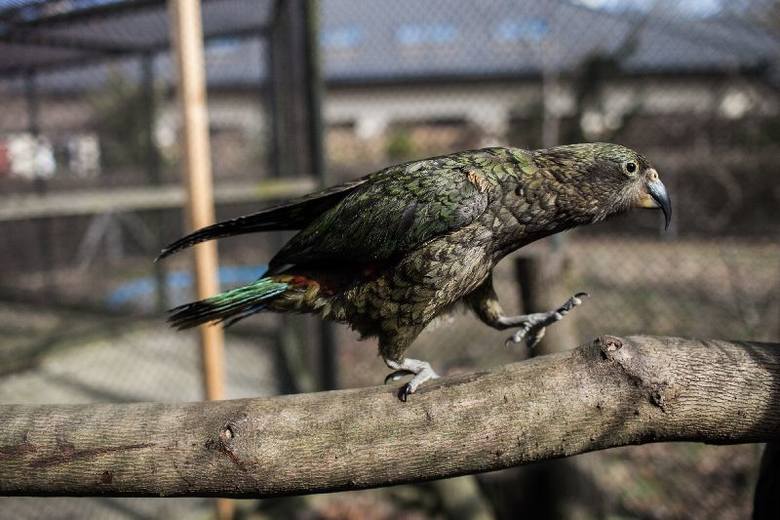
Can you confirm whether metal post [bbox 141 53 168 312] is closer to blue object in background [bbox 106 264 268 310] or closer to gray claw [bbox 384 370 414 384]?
blue object in background [bbox 106 264 268 310]

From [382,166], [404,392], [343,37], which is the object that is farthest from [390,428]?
[343,37]

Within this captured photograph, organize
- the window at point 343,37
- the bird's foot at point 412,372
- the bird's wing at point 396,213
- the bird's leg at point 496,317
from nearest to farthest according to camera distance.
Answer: the bird's foot at point 412,372 → the bird's wing at point 396,213 → the bird's leg at point 496,317 → the window at point 343,37

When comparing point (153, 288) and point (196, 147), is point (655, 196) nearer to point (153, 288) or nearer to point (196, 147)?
point (196, 147)

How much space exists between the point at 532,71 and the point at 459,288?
3368 mm

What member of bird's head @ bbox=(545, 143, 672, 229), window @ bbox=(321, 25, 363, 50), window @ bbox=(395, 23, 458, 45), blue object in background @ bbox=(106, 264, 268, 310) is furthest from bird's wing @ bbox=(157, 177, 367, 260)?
window @ bbox=(321, 25, 363, 50)

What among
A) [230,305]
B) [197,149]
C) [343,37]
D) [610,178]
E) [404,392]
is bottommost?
[404,392]

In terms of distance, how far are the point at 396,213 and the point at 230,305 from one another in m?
0.61

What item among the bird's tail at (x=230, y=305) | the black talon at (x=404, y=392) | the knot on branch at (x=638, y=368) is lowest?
the black talon at (x=404, y=392)

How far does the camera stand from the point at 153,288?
20.8 feet

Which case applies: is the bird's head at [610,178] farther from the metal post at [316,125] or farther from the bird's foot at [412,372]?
the metal post at [316,125]

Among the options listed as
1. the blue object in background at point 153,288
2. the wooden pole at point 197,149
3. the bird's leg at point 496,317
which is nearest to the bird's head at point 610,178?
the bird's leg at point 496,317

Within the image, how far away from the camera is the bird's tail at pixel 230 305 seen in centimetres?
190

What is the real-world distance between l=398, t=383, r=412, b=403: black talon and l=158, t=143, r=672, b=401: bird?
28 centimetres

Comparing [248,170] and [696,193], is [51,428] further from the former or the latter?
[248,170]
